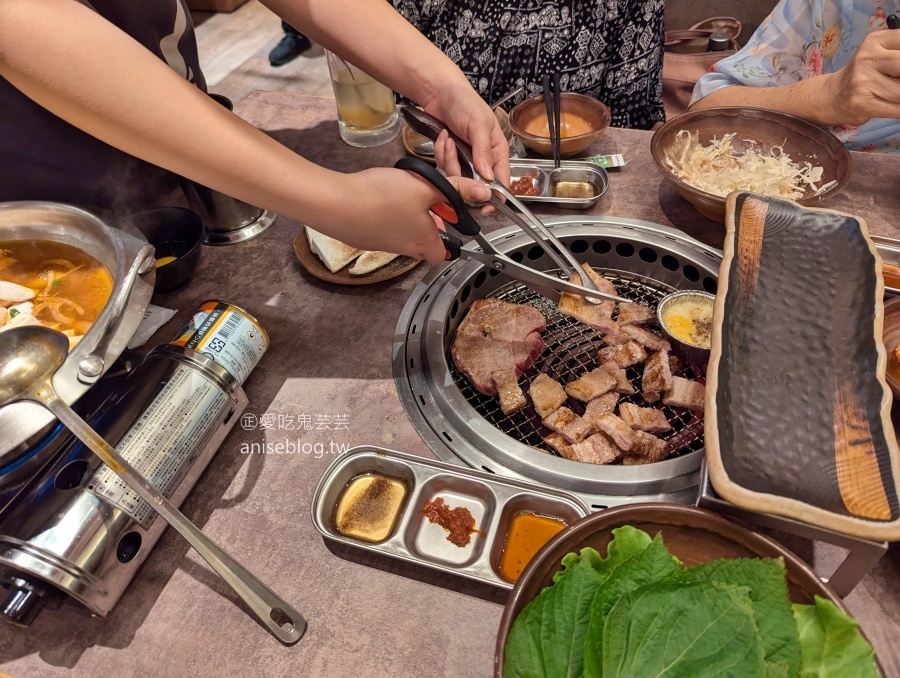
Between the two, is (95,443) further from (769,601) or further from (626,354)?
(626,354)

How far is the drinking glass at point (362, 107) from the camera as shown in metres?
2.62

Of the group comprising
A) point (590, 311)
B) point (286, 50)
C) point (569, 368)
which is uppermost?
point (590, 311)

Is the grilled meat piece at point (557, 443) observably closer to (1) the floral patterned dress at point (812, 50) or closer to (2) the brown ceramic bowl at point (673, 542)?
(2) the brown ceramic bowl at point (673, 542)

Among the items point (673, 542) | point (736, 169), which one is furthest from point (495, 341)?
point (736, 169)

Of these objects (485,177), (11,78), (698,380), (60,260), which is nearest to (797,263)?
(698,380)

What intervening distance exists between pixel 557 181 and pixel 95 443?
2.19m

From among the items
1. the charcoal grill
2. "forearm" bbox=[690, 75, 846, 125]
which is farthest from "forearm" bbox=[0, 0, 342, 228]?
"forearm" bbox=[690, 75, 846, 125]

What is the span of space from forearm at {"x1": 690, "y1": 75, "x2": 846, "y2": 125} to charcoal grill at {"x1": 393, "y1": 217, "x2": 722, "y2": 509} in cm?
104

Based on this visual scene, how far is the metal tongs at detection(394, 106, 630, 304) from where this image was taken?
1.78 metres

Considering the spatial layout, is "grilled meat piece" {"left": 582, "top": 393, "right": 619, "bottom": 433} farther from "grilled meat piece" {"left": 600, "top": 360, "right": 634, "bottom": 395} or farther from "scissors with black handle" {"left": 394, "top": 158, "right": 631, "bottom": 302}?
"scissors with black handle" {"left": 394, "top": 158, "right": 631, "bottom": 302}

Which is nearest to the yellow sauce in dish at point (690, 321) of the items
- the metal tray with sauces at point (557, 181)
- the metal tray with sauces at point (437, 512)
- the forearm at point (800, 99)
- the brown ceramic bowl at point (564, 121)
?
the metal tray with sauces at point (557, 181)

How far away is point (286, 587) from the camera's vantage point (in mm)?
1438

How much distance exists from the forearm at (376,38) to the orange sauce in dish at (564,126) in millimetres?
805

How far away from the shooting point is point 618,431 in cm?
172
